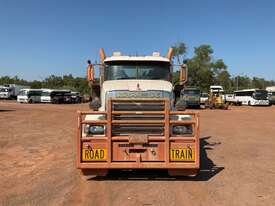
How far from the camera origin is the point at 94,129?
8.67 meters

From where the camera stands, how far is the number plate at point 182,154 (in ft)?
27.5

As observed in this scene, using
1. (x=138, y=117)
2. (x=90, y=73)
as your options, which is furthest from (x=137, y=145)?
(x=90, y=73)

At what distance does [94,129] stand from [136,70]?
9.13 ft

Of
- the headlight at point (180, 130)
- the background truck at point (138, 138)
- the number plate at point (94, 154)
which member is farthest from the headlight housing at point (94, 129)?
the headlight at point (180, 130)

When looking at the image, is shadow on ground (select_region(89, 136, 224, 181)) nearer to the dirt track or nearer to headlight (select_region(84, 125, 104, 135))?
the dirt track

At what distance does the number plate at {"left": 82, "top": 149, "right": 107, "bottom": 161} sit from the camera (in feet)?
27.4

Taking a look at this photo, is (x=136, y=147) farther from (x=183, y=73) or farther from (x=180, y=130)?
(x=183, y=73)

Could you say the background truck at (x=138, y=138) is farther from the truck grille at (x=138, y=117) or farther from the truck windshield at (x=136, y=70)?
the truck windshield at (x=136, y=70)

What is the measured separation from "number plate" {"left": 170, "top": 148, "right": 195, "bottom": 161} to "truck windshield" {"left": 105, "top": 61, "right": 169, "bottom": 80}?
3018 mm

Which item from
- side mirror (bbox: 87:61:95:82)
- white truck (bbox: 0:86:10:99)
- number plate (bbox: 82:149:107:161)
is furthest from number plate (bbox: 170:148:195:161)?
white truck (bbox: 0:86:10:99)

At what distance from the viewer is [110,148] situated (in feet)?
27.3

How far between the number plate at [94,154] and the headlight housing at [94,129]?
43 cm

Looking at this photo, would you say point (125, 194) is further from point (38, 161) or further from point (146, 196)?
point (38, 161)

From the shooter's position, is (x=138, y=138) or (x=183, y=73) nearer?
(x=138, y=138)
